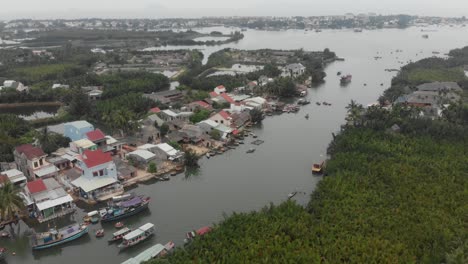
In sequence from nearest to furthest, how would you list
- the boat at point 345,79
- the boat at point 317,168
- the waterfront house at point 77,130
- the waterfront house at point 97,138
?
1. the boat at point 317,168
2. the waterfront house at point 97,138
3. the waterfront house at point 77,130
4. the boat at point 345,79

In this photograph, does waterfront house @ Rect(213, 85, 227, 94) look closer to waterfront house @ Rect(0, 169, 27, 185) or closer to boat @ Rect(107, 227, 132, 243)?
waterfront house @ Rect(0, 169, 27, 185)

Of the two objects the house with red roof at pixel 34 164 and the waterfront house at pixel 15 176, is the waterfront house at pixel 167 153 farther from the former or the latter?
the waterfront house at pixel 15 176

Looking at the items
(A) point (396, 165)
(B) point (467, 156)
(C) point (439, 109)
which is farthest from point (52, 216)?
(C) point (439, 109)

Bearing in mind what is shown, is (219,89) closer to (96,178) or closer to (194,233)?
(96,178)

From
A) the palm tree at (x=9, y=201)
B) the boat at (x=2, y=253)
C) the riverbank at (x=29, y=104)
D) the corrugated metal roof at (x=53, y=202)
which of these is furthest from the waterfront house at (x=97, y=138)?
the riverbank at (x=29, y=104)

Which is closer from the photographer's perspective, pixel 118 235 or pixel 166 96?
pixel 118 235

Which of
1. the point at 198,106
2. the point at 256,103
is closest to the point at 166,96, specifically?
the point at 198,106

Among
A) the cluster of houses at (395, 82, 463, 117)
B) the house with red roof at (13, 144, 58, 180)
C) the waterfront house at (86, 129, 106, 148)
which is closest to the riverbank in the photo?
the waterfront house at (86, 129, 106, 148)
